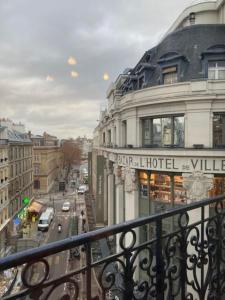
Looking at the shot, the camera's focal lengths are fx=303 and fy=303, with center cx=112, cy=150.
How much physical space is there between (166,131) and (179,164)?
2.58 m

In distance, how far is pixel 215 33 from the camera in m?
17.8

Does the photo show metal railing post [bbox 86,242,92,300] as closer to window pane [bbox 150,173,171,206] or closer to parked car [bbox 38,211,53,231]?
window pane [bbox 150,173,171,206]

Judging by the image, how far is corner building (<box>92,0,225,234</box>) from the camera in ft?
49.5

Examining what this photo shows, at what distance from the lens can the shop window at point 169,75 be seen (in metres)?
17.5

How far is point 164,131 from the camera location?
17328 millimetres

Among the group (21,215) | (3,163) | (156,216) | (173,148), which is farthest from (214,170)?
(21,215)

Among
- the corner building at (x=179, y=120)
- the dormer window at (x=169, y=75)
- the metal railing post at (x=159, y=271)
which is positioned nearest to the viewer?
the metal railing post at (x=159, y=271)

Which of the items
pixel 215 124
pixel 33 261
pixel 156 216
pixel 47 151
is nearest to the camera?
pixel 33 261

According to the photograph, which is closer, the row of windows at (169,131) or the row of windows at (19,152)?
the row of windows at (169,131)

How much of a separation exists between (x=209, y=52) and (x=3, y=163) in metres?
25.9

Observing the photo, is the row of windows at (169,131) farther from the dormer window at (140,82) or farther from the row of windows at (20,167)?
the row of windows at (20,167)

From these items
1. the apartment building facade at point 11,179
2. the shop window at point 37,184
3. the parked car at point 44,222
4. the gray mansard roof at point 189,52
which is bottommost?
the parked car at point 44,222

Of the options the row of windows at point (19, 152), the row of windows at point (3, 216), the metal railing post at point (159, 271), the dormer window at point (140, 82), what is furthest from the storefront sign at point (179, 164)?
the row of windows at point (19, 152)

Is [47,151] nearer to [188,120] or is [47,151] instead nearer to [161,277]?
[188,120]
